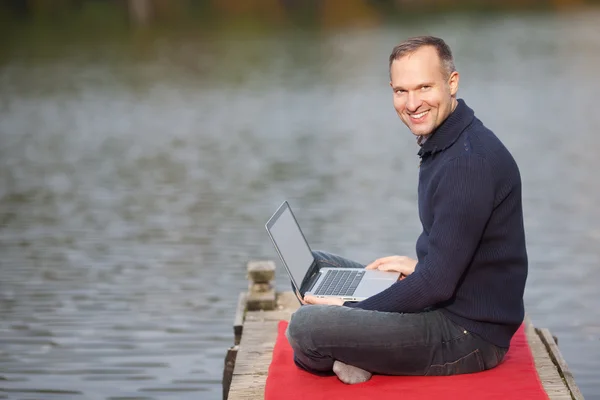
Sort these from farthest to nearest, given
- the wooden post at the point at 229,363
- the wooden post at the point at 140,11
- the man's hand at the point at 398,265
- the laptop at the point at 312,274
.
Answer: the wooden post at the point at 140,11 → the wooden post at the point at 229,363 → the man's hand at the point at 398,265 → the laptop at the point at 312,274

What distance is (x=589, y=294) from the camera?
24.3 feet

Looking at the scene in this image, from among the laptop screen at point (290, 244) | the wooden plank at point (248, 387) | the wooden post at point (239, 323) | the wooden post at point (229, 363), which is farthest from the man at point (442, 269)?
the wooden post at point (239, 323)

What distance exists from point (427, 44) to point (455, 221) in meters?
0.65

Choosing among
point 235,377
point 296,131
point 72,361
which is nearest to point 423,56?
point 235,377

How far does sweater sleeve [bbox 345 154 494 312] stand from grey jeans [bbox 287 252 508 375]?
0.61ft

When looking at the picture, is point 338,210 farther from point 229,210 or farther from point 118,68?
point 118,68

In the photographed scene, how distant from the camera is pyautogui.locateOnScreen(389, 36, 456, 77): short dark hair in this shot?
4.30 metres

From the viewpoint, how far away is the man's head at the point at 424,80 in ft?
14.1

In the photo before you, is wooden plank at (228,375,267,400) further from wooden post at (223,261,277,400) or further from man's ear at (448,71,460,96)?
man's ear at (448,71,460,96)

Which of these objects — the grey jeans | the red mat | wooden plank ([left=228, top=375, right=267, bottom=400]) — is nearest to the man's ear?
the grey jeans

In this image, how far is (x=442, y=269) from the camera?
4215 millimetres

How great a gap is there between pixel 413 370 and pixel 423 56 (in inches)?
45.9

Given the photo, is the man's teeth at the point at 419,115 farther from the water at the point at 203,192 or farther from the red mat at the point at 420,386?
the water at the point at 203,192

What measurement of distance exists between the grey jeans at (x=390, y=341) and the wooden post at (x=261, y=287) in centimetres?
149
